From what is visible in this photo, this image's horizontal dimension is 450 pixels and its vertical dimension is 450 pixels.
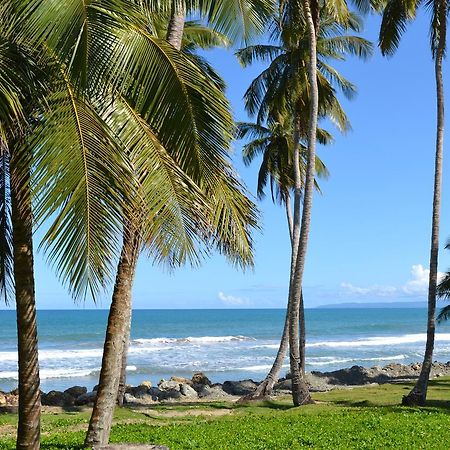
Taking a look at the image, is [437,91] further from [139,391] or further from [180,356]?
[180,356]

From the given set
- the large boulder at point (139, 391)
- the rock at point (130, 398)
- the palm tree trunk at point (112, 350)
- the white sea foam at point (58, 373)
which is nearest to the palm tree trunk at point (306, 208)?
the rock at point (130, 398)

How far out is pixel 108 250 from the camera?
5453mm

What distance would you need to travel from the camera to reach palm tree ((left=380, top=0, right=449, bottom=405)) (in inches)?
622

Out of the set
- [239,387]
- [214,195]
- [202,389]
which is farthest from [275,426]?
[239,387]

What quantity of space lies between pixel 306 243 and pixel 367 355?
110ft

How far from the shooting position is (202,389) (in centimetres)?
2517

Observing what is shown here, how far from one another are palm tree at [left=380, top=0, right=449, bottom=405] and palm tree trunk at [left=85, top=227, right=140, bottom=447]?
27.9 ft

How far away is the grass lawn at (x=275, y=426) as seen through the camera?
10.1 m

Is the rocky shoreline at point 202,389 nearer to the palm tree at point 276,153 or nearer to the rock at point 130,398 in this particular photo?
the rock at point 130,398

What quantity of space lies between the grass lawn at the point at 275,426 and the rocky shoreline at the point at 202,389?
3.34 metres

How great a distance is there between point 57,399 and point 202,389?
575 centimetres

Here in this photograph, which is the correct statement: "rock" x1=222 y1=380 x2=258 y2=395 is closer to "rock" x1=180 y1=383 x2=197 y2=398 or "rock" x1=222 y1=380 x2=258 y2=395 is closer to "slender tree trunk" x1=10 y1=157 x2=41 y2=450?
"rock" x1=180 y1=383 x2=197 y2=398

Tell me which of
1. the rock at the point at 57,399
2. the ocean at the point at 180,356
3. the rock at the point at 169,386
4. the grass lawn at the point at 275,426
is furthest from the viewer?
the ocean at the point at 180,356

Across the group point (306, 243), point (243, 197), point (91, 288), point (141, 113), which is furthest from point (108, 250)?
point (306, 243)
